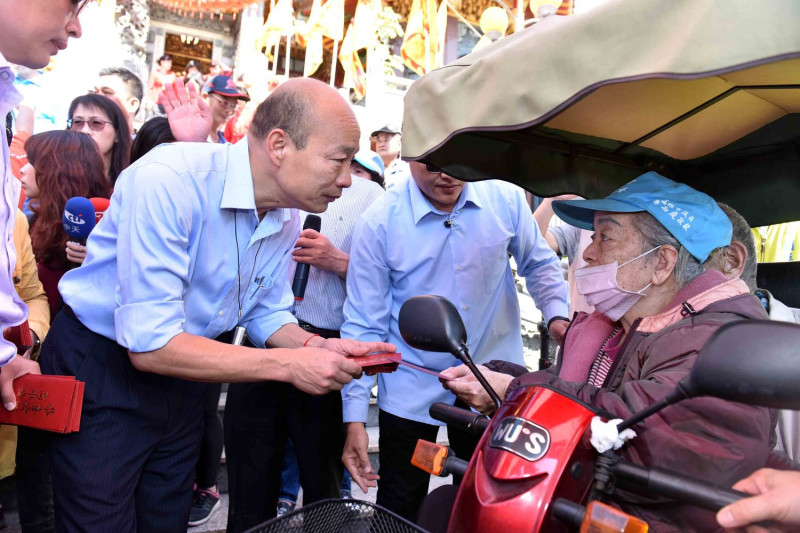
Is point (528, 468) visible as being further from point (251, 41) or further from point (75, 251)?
point (251, 41)

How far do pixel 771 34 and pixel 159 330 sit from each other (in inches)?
69.2

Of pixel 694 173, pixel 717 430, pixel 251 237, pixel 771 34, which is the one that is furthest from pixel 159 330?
pixel 694 173

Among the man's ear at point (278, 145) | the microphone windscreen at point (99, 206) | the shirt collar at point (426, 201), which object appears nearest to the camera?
the man's ear at point (278, 145)

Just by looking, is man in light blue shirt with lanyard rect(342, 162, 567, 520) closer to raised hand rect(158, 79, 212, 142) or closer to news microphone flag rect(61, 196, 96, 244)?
raised hand rect(158, 79, 212, 142)

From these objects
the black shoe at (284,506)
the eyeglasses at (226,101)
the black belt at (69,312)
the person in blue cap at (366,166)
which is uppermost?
the eyeglasses at (226,101)

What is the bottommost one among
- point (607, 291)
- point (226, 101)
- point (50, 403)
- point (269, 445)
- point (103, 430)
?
point (269, 445)

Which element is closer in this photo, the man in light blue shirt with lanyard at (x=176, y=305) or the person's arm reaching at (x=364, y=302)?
the man in light blue shirt with lanyard at (x=176, y=305)

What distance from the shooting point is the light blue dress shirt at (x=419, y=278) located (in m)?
3.03

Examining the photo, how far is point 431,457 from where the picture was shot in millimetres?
1521

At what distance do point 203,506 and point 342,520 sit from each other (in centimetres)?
275

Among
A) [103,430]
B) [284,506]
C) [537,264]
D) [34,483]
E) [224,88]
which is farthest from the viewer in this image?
[224,88]

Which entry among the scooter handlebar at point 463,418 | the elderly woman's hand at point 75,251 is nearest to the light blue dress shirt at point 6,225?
the elderly woman's hand at point 75,251

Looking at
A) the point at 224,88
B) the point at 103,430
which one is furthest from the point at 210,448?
the point at 224,88

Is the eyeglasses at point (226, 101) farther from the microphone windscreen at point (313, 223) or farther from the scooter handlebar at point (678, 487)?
the scooter handlebar at point (678, 487)
